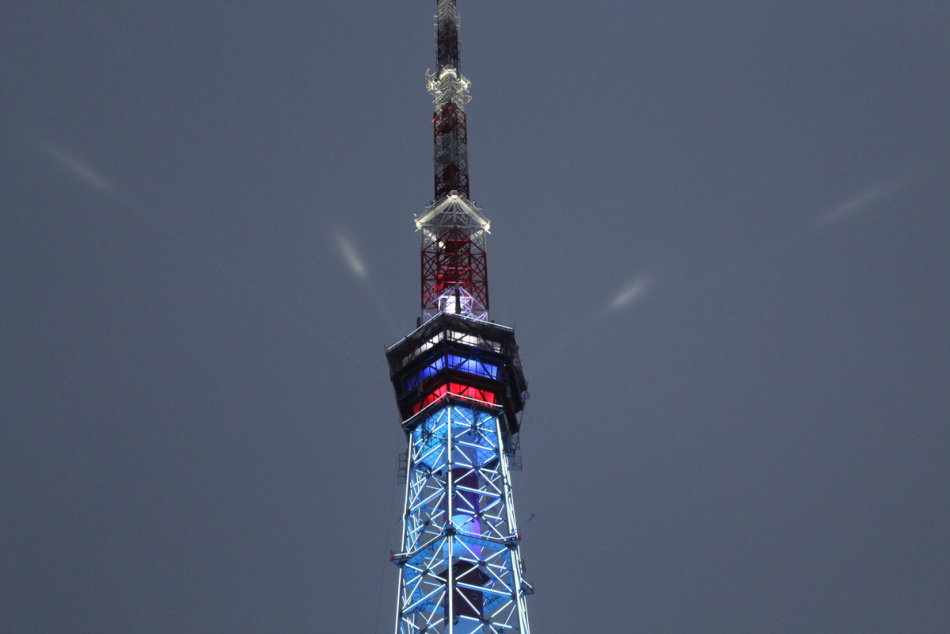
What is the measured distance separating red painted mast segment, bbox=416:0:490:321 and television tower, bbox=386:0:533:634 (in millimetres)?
95

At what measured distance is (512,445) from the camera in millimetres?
68938

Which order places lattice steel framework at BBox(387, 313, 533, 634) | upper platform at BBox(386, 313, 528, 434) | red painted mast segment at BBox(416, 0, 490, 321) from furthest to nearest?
1. red painted mast segment at BBox(416, 0, 490, 321)
2. upper platform at BBox(386, 313, 528, 434)
3. lattice steel framework at BBox(387, 313, 533, 634)

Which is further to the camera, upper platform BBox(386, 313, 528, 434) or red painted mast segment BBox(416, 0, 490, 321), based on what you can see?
red painted mast segment BBox(416, 0, 490, 321)

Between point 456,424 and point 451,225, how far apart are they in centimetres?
1840

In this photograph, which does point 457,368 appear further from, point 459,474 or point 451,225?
point 451,225

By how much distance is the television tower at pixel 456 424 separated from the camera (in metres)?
57.8

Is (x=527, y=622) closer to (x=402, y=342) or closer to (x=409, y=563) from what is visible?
(x=409, y=563)

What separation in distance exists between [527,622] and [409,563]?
25.1ft

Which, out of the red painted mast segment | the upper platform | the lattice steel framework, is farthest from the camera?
the red painted mast segment

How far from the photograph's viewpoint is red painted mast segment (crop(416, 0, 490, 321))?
75062 millimetres

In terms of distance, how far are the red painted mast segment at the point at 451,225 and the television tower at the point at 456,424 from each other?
0.31 ft

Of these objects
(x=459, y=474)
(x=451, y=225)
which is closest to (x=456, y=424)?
(x=459, y=474)

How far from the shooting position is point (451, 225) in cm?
7925

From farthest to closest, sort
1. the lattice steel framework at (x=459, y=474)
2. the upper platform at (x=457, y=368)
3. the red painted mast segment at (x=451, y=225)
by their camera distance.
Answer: the red painted mast segment at (x=451, y=225), the upper platform at (x=457, y=368), the lattice steel framework at (x=459, y=474)
